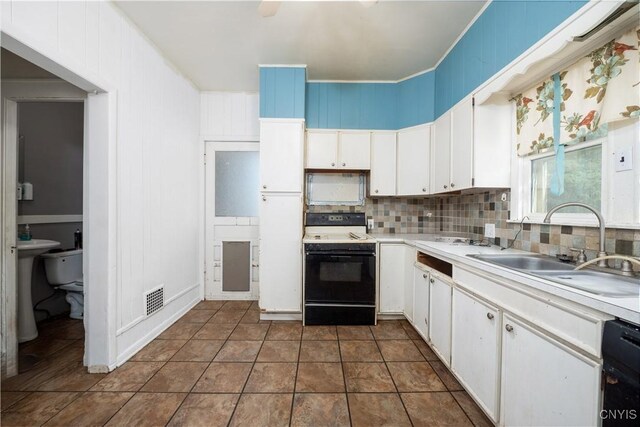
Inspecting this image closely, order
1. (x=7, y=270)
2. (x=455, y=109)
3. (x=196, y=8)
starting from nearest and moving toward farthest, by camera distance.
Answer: (x=7, y=270)
(x=196, y=8)
(x=455, y=109)

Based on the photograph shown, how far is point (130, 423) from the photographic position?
132 cm

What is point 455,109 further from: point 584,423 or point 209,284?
point 209,284

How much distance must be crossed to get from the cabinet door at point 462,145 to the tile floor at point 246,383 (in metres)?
1.47

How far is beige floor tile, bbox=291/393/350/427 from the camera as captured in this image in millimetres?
1321

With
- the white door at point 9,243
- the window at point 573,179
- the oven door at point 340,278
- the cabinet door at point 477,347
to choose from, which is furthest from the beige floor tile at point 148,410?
the window at point 573,179

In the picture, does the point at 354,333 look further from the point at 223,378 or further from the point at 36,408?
the point at 36,408

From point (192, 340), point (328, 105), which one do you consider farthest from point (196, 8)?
point (192, 340)

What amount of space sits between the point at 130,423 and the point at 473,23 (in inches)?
141

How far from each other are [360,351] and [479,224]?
5.12 feet

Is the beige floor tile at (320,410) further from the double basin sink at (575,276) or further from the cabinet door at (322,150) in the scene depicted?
the cabinet door at (322,150)

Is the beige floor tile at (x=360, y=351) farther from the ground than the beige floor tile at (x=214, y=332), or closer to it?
farther from the ground

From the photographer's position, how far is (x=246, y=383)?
162 cm

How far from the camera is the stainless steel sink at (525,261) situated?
139cm

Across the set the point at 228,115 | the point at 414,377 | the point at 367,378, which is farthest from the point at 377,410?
the point at 228,115
